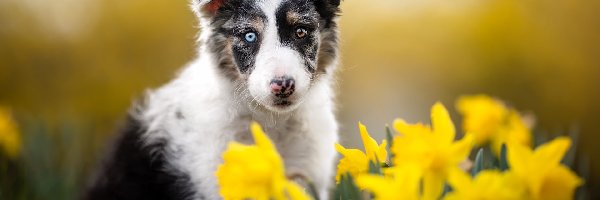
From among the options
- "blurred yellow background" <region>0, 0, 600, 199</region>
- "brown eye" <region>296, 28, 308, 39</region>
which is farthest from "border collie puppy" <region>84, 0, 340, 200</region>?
"blurred yellow background" <region>0, 0, 600, 199</region>

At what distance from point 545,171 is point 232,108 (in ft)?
5.44

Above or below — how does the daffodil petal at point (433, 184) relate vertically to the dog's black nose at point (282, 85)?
below

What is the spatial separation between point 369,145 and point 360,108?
761 centimetres

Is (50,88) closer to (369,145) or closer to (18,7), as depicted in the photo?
(18,7)

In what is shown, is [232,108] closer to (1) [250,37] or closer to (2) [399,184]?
(1) [250,37]

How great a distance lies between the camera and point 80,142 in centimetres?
447

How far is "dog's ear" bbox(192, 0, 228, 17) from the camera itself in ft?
9.00

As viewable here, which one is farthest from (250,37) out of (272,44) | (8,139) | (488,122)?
(8,139)

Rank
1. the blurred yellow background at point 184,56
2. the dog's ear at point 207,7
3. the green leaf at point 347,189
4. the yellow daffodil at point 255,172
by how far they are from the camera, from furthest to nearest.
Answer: the blurred yellow background at point 184,56 → the dog's ear at point 207,7 → the green leaf at point 347,189 → the yellow daffodil at point 255,172

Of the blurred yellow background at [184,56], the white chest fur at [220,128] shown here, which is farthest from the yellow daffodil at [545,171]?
the blurred yellow background at [184,56]

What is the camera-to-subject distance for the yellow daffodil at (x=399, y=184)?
1208 mm

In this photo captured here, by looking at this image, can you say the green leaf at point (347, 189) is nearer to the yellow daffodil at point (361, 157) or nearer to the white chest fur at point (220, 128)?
the yellow daffodil at point (361, 157)

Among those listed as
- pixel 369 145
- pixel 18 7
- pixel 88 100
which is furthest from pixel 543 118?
pixel 369 145

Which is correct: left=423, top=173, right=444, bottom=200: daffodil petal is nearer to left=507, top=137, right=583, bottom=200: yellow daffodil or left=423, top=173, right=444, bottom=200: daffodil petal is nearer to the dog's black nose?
left=507, top=137, right=583, bottom=200: yellow daffodil
